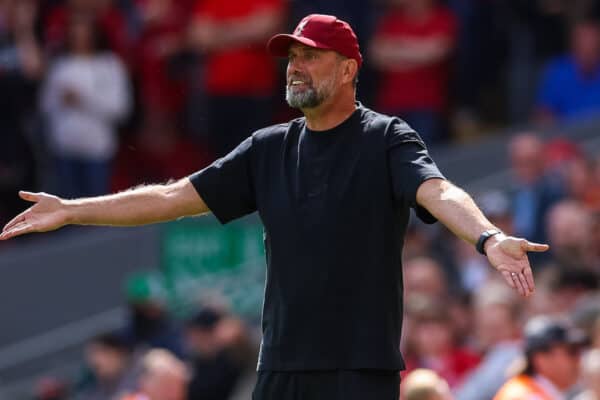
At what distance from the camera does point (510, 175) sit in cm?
1289

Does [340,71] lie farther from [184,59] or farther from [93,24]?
[184,59]

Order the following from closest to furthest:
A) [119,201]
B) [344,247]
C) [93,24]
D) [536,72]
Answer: [344,247], [119,201], [93,24], [536,72]

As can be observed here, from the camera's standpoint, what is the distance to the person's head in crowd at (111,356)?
11.6m

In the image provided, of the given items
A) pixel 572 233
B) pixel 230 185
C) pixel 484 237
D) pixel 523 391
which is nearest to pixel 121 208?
pixel 230 185

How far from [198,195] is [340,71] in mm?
672

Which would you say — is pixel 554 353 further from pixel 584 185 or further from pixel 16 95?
pixel 16 95

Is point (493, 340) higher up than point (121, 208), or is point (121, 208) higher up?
point (121, 208)

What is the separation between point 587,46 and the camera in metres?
12.3

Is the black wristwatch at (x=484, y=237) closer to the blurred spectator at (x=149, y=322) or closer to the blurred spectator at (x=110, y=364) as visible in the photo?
the blurred spectator at (x=110, y=364)

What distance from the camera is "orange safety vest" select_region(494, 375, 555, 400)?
7281 millimetres

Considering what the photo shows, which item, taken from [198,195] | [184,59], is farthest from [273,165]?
[184,59]

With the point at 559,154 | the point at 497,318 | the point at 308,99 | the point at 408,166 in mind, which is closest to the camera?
the point at 408,166

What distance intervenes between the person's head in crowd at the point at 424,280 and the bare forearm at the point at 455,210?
5.47 meters

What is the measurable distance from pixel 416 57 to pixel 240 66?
1.36 metres
